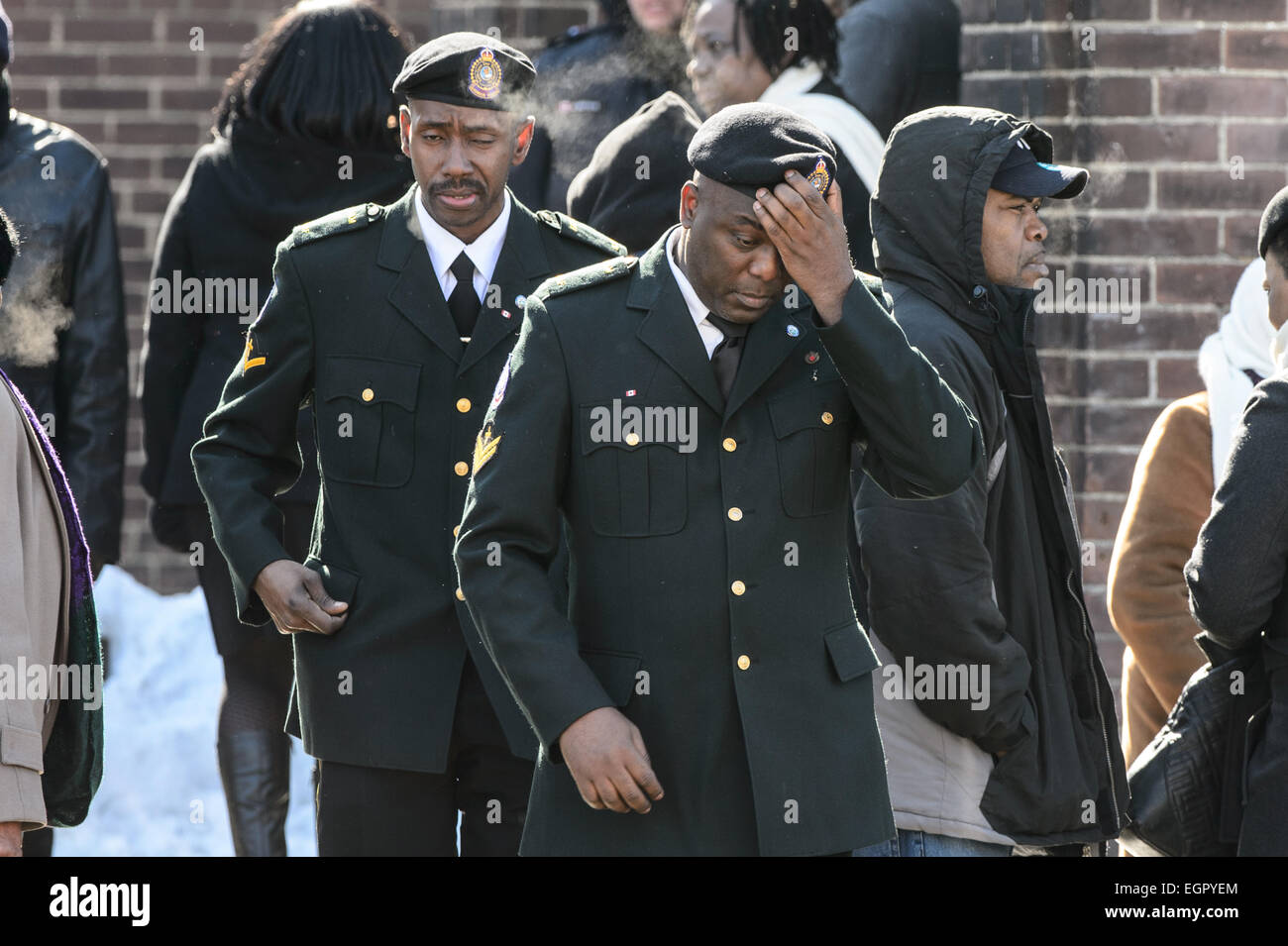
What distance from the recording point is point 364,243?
4156 millimetres

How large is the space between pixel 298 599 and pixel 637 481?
3.12 feet

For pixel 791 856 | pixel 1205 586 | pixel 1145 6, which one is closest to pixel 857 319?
pixel 791 856

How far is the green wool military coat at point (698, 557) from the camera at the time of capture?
332 cm

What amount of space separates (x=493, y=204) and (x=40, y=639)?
1273mm

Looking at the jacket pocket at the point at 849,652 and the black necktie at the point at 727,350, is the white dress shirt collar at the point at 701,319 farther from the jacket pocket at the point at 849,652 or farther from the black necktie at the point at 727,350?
the jacket pocket at the point at 849,652

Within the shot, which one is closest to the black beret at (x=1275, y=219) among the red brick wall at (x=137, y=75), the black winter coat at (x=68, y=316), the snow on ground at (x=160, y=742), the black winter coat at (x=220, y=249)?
the black winter coat at (x=220, y=249)

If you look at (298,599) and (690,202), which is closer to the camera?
(690,202)

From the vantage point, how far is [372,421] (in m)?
4.04

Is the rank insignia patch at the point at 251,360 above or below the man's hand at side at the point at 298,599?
above

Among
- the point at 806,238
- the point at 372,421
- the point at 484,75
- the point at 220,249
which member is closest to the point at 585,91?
the point at 220,249

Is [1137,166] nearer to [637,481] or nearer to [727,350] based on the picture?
[727,350]

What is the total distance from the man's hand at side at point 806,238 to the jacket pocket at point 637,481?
1.12 feet

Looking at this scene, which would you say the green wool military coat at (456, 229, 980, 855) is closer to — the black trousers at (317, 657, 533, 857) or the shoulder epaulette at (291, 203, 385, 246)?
the black trousers at (317, 657, 533, 857)
